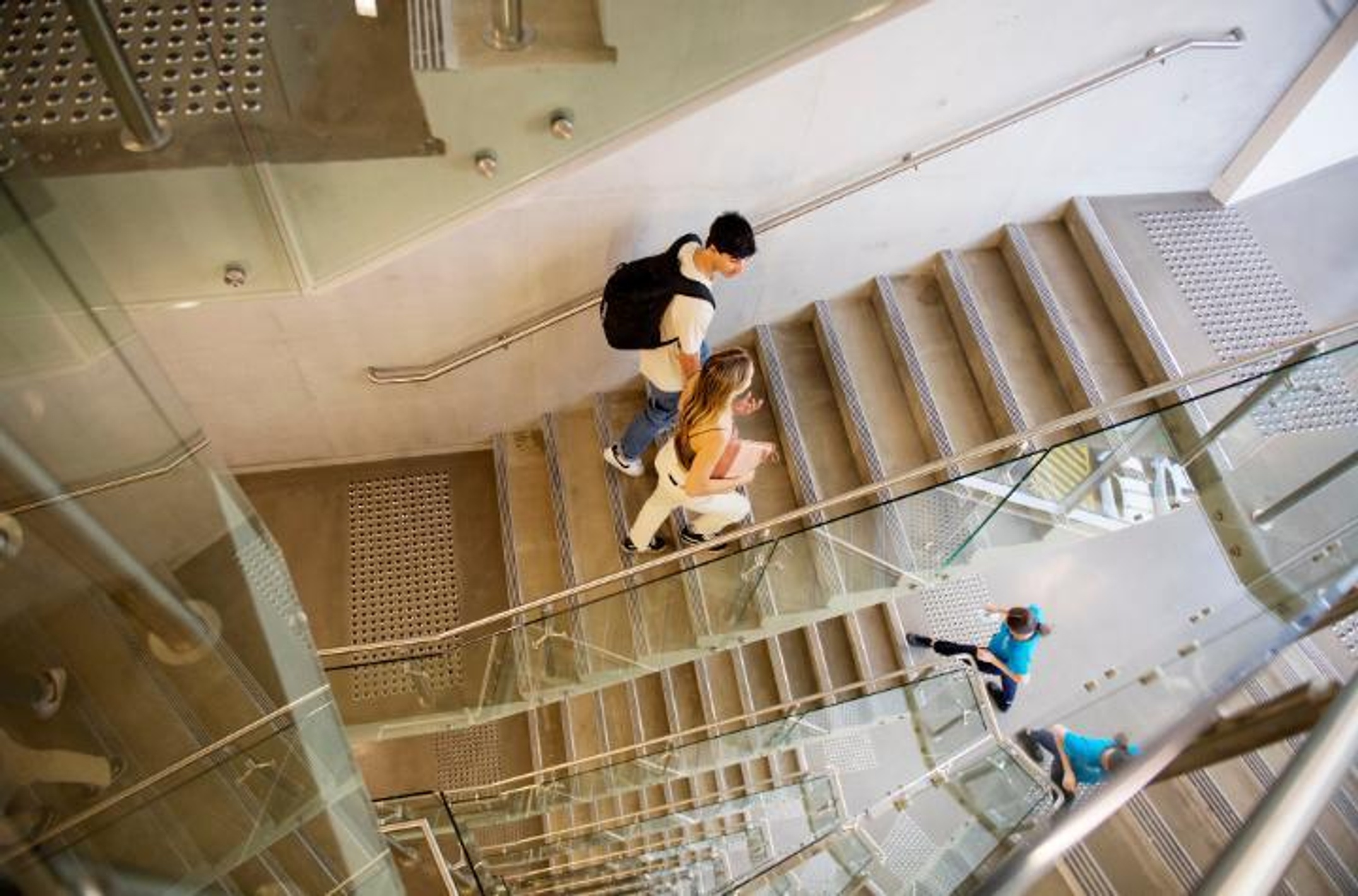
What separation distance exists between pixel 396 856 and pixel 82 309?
250 cm

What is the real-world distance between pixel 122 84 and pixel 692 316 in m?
2.10

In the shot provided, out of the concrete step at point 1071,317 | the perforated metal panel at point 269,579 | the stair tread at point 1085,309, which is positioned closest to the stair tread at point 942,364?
the concrete step at point 1071,317

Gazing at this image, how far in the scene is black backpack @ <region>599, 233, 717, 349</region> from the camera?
371 centimetres

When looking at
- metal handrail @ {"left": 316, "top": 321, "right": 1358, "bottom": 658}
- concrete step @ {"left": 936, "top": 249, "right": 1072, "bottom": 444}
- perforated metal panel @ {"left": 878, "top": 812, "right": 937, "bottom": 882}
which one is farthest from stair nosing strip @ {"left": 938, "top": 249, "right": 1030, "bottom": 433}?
perforated metal panel @ {"left": 878, "top": 812, "right": 937, "bottom": 882}

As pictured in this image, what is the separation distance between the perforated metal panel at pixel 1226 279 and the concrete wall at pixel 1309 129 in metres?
0.23

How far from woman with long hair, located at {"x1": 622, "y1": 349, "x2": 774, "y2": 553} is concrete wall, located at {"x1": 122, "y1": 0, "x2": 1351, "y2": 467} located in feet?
3.07

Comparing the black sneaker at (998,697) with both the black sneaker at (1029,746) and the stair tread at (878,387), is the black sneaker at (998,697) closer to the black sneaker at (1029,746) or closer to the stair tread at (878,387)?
the stair tread at (878,387)

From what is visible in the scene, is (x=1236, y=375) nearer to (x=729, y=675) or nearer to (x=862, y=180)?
(x=862, y=180)

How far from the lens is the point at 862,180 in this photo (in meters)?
4.32

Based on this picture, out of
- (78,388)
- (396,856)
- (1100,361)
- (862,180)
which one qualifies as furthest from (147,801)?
(1100,361)

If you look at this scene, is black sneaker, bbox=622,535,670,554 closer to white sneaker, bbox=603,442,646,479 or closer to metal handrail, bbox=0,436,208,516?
white sneaker, bbox=603,442,646,479

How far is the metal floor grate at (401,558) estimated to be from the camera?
5.73 m

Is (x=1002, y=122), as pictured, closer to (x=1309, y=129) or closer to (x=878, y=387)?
(x=878, y=387)

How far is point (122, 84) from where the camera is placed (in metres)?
3.04
